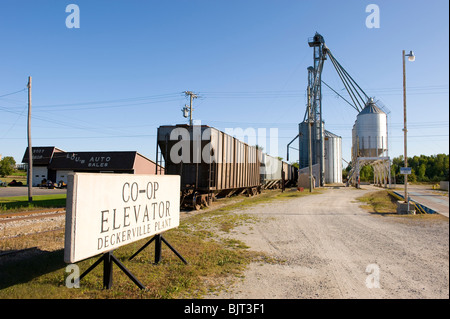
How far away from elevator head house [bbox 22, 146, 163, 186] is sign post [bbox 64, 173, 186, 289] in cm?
3780

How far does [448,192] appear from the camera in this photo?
2.83 metres

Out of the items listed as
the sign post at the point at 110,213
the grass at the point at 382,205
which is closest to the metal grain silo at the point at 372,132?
the grass at the point at 382,205

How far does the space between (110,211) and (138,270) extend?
1.96 meters

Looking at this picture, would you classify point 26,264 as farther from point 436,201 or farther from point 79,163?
point 79,163

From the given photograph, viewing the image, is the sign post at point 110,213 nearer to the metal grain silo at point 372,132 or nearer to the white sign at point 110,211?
the white sign at point 110,211

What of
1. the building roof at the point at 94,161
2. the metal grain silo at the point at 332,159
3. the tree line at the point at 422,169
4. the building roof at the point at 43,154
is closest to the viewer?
the tree line at the point at 422,169

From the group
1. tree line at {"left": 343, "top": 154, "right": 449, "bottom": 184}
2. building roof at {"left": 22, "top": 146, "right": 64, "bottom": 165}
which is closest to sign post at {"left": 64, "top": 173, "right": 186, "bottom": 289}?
tree line at {"left": 343, "top": 154, "right": 449, "bottom": 184}

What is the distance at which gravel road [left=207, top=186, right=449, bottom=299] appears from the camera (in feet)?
16.6

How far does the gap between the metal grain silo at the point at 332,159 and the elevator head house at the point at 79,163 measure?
31165 millimetres

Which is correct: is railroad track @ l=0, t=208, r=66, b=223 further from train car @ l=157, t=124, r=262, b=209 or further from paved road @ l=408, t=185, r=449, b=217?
paved road @ l=408, t=185, r=449, b=217

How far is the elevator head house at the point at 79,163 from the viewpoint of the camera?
141 ft

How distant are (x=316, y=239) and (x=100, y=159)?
137ft

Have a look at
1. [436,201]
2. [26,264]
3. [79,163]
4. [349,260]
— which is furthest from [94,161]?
[436,201]
